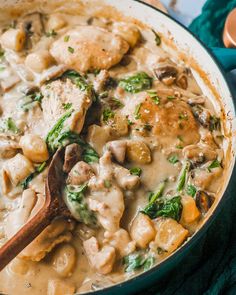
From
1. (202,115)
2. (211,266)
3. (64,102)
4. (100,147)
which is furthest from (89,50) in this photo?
(211,266)

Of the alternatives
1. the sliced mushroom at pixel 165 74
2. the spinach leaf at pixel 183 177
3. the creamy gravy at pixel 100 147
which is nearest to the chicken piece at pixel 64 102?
the creamy gravy at pixel 100 147

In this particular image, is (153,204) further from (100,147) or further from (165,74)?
(165,74)

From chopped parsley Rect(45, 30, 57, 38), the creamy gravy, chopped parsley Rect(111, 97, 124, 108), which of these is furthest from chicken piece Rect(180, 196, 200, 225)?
chopped parsley Rect(45, 30, 57, 38)

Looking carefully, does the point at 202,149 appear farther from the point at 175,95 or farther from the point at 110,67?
the point at 110,67

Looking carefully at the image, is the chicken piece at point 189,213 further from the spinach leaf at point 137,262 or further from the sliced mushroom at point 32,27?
the sliced mushroom at point 32,27

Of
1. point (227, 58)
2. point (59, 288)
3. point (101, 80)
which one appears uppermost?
point (227, 58)

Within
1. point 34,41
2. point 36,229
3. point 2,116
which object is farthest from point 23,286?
point 34,41
